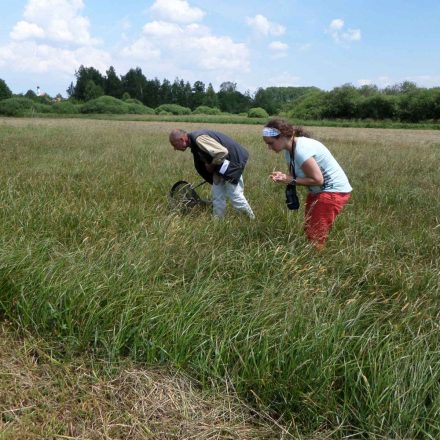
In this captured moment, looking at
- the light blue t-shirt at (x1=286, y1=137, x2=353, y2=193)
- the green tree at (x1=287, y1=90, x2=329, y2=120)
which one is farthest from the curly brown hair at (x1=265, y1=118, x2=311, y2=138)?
the green tree at (x1=287, y1=90, x2=329, y2=120)

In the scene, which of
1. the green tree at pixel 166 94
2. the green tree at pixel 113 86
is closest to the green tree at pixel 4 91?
the green tree at pixel 113 86

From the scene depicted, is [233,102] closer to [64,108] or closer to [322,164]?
[64,108]

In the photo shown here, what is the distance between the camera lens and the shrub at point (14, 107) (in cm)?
5153

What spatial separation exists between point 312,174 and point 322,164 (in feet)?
0.79

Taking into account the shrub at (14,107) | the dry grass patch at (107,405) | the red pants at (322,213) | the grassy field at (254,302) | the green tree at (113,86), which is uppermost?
the green tree at (113,86)

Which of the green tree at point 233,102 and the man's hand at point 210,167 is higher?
the green tree at point 233,102

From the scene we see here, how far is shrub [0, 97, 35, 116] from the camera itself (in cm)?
5153

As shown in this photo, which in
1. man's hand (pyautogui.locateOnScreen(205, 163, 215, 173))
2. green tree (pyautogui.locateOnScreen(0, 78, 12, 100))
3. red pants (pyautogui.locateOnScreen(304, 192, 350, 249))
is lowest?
red pants (pyautogui.locateOnScreen(304, 192, 350, 249))

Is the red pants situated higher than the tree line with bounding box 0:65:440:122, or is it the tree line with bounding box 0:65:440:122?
the tree line with bounding box 0:65:440:122

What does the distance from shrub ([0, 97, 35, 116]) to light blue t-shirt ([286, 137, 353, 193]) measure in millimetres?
55534

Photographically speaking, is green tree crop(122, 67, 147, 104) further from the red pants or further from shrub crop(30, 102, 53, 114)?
the red pants

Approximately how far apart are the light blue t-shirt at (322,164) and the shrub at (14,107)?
5553 cm

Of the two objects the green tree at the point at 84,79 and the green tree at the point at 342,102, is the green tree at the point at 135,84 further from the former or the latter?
the green tree at the point at 342,102

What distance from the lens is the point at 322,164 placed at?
3977 millimetres
